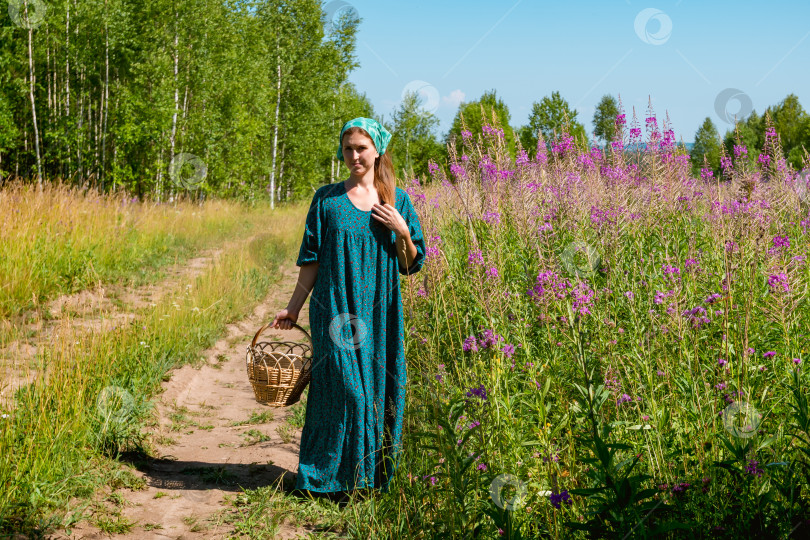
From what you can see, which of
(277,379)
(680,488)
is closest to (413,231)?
(277,379)

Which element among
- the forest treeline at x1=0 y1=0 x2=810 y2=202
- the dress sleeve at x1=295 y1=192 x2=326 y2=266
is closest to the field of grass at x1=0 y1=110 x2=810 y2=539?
the dress sleeve at x1=295 y1=192 x2=326 y2=266

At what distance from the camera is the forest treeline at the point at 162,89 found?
57.7 ft

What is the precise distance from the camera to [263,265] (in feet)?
36.6

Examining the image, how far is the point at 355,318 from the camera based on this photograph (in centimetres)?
321

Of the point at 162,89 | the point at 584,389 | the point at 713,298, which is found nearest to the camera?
the point at 584,389

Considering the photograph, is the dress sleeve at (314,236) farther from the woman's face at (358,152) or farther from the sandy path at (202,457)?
the sandy path at (202,457)

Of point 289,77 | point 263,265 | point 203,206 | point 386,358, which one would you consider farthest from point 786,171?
point 289,77

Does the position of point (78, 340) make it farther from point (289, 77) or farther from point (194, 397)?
point (289, 77)

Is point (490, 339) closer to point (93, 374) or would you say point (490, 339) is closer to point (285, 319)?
point (285, 319)

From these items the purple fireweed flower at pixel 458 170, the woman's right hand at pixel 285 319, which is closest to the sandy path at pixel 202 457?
the woman's right hand at pixel 285 319

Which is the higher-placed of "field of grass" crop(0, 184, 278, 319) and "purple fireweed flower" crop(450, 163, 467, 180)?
"purple fireweed flower" crop(450, 163, 467, 180)

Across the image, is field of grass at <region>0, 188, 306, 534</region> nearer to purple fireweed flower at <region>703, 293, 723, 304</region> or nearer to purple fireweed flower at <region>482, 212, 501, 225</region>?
purple fireweed flower at <region>482, 212, 501, 225</region>

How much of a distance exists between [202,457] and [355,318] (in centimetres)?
167

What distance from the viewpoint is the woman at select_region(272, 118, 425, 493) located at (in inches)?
126
